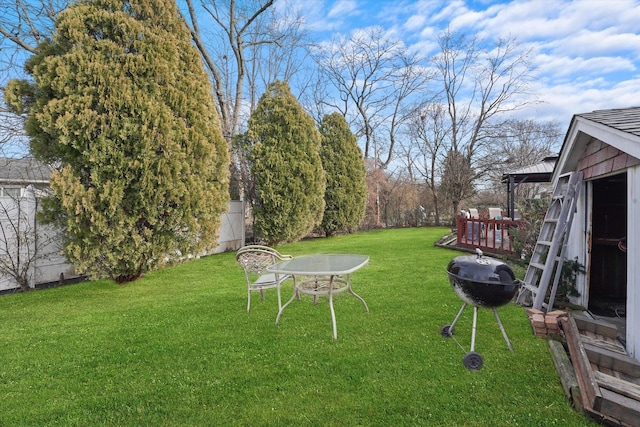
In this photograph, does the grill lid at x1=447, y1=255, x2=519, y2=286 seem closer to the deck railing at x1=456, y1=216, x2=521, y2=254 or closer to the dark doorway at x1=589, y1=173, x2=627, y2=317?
the dark doorway at x1=589, y1=173, x2=627, y2=317

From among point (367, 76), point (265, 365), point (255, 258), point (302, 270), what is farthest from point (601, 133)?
point (367, 76)

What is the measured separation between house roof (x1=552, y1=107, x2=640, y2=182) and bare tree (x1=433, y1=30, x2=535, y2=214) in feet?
51.6

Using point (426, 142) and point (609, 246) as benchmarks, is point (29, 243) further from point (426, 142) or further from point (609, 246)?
point (426, 142)

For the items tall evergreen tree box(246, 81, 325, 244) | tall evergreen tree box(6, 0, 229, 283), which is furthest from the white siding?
tall evergreen tree box(246, 81, 325, 244)

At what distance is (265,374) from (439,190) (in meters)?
16.8

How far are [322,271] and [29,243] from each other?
488 centimetres

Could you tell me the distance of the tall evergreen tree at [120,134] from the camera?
462 cm

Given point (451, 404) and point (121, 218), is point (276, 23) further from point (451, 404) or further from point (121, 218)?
point (451, 404)

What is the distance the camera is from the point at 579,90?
10570 mm

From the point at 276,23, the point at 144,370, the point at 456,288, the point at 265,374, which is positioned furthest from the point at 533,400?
the point at 276,23

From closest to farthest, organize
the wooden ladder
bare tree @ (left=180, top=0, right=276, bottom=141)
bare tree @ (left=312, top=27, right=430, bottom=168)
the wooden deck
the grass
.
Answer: the wooden deck < the grass < the wooden ladder < bare tree @ (left=180, top=0, right=276, bottom=141) < bare tree @ (left=312, top=27, right=430, bottom=168)

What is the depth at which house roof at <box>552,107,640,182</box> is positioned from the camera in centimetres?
245

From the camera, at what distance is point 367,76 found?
2048 cm

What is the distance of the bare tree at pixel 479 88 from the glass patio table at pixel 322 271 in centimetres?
1707
